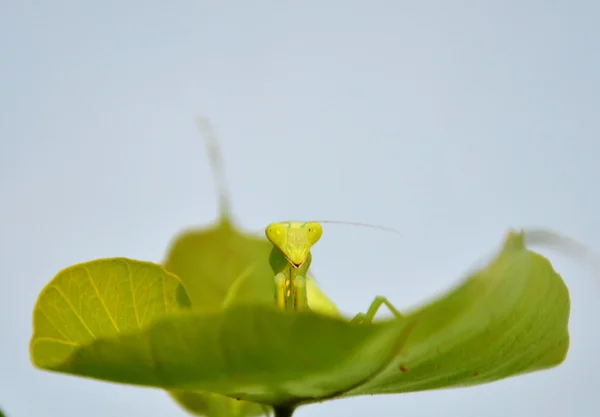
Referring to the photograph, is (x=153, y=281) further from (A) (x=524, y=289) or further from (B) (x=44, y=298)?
(A) (x=524, y=289)

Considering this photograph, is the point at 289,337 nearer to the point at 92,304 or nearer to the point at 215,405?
the point at 92,304

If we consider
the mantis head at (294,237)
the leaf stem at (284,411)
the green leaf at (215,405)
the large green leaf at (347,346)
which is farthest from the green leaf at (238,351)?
the mantis head at (294,237)

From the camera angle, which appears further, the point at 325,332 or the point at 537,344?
the point at 537,344

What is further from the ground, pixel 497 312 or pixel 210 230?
pixel 210 230

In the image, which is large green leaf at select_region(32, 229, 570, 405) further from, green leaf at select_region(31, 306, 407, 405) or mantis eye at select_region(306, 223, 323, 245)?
mantis eye at select_region(306, 223, 323, 245)

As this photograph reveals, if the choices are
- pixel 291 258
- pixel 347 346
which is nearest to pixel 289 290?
pixel 291 258

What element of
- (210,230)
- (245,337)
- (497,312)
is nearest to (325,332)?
(245,337)

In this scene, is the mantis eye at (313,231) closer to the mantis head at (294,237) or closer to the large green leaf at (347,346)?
the mantis head at (294,237)
